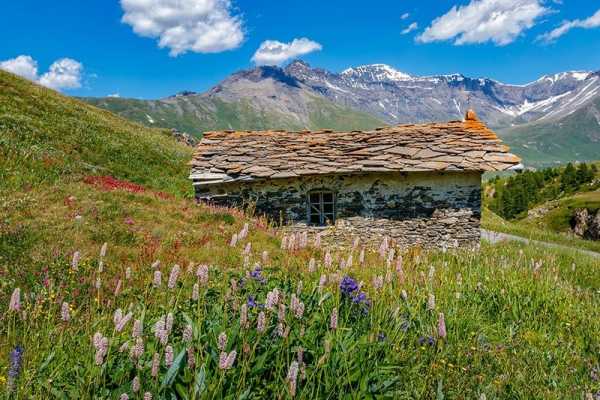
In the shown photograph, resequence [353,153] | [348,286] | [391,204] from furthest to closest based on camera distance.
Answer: [353,153] → [391,204] → [348,286]

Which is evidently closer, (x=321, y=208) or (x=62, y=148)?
(x=321, y=208)

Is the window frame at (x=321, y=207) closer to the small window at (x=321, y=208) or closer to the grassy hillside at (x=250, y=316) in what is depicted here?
the small window at (x=321, y=208)

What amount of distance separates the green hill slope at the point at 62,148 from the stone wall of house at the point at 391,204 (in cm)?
683

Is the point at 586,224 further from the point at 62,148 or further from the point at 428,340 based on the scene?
the point at 62,148

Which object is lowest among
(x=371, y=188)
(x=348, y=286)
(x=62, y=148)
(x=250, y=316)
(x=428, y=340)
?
(x=428, y=340)

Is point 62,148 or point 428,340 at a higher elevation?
point 62,148

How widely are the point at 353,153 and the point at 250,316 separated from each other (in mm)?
13804

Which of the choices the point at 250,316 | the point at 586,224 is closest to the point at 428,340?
the point at 250,316

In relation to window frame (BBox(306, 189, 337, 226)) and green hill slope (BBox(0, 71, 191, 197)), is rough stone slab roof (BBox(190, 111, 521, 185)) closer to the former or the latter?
window frame (BBox(306, 189, 337, 226))

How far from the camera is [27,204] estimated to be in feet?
36.9

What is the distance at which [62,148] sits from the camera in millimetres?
19562

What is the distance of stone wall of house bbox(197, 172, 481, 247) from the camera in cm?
1602

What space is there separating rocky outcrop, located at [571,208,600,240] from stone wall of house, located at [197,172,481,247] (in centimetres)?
2055

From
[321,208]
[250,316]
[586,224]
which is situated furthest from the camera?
[586,224]
